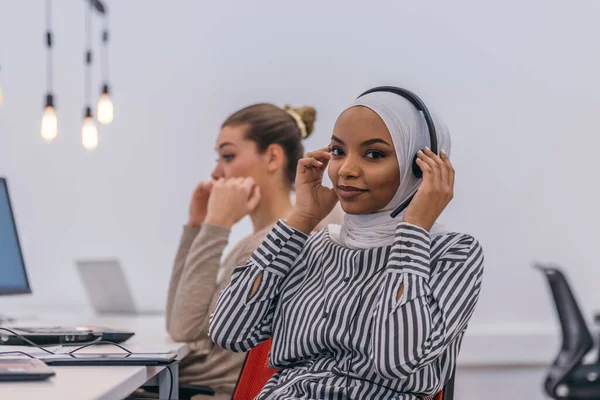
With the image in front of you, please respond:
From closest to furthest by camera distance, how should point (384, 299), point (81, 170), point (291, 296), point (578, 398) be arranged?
1. point (384, 299)
2. point (291, 296)
3. point (578, 398)
4. point (81, 170)

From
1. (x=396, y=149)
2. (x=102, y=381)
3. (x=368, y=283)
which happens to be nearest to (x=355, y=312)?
(x=368, y=283)

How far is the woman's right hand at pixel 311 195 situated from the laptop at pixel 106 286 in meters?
1.74

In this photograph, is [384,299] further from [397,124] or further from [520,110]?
[520,110]

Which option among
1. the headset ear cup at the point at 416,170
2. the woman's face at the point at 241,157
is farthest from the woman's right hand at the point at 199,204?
the headset ear cup at the point at 416,170

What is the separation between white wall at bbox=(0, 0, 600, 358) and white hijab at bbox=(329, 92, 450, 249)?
8.62ft

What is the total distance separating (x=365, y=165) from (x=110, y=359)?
639 millimetres

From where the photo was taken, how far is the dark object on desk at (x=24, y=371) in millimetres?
1299

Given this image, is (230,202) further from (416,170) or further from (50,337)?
(416,170)

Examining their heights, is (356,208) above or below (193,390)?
above

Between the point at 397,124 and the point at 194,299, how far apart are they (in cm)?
92

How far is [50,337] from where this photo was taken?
75.5 inches

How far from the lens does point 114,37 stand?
414cm

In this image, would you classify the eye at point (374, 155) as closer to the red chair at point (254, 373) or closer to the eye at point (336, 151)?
the eye at point (336, 151)

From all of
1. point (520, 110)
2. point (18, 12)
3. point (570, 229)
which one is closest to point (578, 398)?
point (570, 229)
